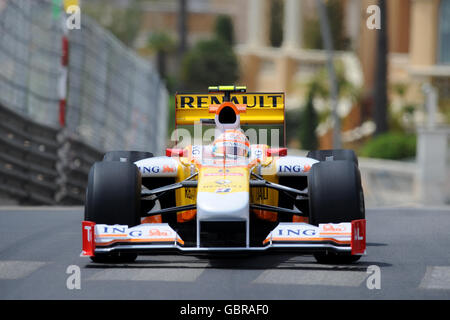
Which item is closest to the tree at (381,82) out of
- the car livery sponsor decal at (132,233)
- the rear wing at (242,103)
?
the rear wing at (242,103)

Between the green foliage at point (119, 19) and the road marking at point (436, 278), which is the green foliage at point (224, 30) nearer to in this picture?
the green foliage at point (119, 19)

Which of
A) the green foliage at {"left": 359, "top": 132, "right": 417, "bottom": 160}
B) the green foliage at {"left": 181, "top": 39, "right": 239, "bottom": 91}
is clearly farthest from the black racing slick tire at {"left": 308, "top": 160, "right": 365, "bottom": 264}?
the green foliage at {"left": 181, "top": 39, "right": 239, "bottom": 91}

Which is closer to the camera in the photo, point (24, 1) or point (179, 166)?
point (179, 166)

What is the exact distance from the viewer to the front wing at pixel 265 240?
34.3ft

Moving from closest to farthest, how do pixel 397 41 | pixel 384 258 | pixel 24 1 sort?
pixel 384 258
pixel 24 1
pixel 397 41

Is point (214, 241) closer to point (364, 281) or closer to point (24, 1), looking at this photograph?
point (364, 281)

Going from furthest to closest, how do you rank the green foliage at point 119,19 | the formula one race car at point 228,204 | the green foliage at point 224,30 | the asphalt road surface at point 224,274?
1. the green foliage at point 119,19
2. the green foliage at point 224,30
3. the formula one race car at point 228,204
4. the asphalt road surface at point 224,274

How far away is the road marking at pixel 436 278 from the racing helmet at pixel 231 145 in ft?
7.27

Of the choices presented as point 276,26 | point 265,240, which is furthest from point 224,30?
point 265,240

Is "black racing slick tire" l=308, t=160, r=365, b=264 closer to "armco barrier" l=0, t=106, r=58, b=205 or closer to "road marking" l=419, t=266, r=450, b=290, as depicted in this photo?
"road marking" l=419, t=266, r=450, b=290

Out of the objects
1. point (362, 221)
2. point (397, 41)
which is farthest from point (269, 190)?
point (397, 41)

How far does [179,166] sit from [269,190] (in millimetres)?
981

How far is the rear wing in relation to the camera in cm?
1312

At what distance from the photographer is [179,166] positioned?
11953 mm
